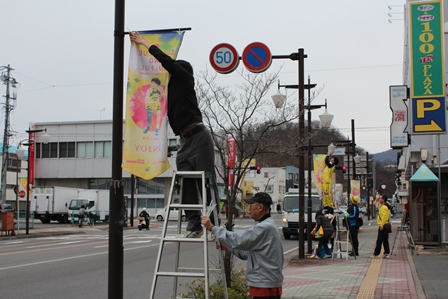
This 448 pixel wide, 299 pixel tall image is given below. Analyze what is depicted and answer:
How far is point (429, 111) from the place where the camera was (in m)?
19.0

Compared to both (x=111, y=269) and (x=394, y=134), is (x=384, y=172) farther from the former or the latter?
(x=111, y=269)

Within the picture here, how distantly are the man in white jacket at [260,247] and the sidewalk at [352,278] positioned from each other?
195 inches

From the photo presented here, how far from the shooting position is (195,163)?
5910 millimetres

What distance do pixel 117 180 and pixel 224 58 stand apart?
6.85 metres

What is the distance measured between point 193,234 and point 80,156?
57.4 meters

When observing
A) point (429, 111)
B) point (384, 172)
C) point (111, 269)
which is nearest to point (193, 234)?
point (111, 269)

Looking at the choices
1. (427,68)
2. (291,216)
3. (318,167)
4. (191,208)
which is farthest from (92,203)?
(191,208)

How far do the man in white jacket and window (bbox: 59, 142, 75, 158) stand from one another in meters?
57.9

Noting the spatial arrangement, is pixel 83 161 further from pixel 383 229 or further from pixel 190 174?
pixel 190 174

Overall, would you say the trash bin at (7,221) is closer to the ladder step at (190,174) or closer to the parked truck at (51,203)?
the parked truck at (51,203)

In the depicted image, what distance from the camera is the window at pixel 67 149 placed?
2393 inches

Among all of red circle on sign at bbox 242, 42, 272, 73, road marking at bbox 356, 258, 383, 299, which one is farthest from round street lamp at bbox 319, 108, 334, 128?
red circle on sign at bbox 242, 42, 272, 73

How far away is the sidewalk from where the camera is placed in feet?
33.8

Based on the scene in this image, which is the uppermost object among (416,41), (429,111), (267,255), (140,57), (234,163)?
(416,41)
